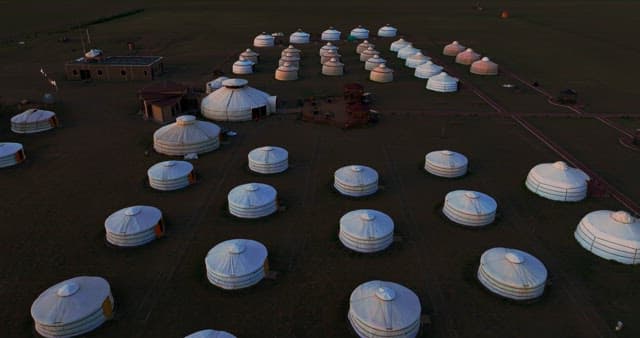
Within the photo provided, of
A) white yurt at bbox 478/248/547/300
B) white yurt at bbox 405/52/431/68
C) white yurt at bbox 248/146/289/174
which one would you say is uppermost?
white yurt at bbox 405/52/431/68

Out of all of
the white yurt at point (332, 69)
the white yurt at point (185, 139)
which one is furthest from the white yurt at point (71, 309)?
the white yurt at point (332, 69)

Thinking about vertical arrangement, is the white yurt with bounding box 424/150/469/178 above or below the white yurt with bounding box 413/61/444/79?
below

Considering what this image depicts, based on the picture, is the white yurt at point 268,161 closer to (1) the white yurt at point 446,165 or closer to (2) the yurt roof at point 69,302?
(1) the white yurt at point 446,165

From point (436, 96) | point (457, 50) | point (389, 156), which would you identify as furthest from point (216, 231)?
point (457, 50)

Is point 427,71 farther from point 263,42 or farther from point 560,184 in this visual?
point 263,42

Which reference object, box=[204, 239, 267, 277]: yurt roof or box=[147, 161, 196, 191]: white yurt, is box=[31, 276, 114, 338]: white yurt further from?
box=[147, 161, 196, 191]: white yurt

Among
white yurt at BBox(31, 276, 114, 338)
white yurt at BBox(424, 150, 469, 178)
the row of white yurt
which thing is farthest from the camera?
white yurt at BBox(424, 150, 469, 178)

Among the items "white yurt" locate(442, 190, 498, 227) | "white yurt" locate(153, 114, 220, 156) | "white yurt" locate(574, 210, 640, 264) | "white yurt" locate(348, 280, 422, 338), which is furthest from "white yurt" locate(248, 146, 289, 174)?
"white yurt" locate(574, 210, 640, 264)

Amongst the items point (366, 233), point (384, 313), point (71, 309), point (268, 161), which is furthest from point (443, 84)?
point (71, 309)
